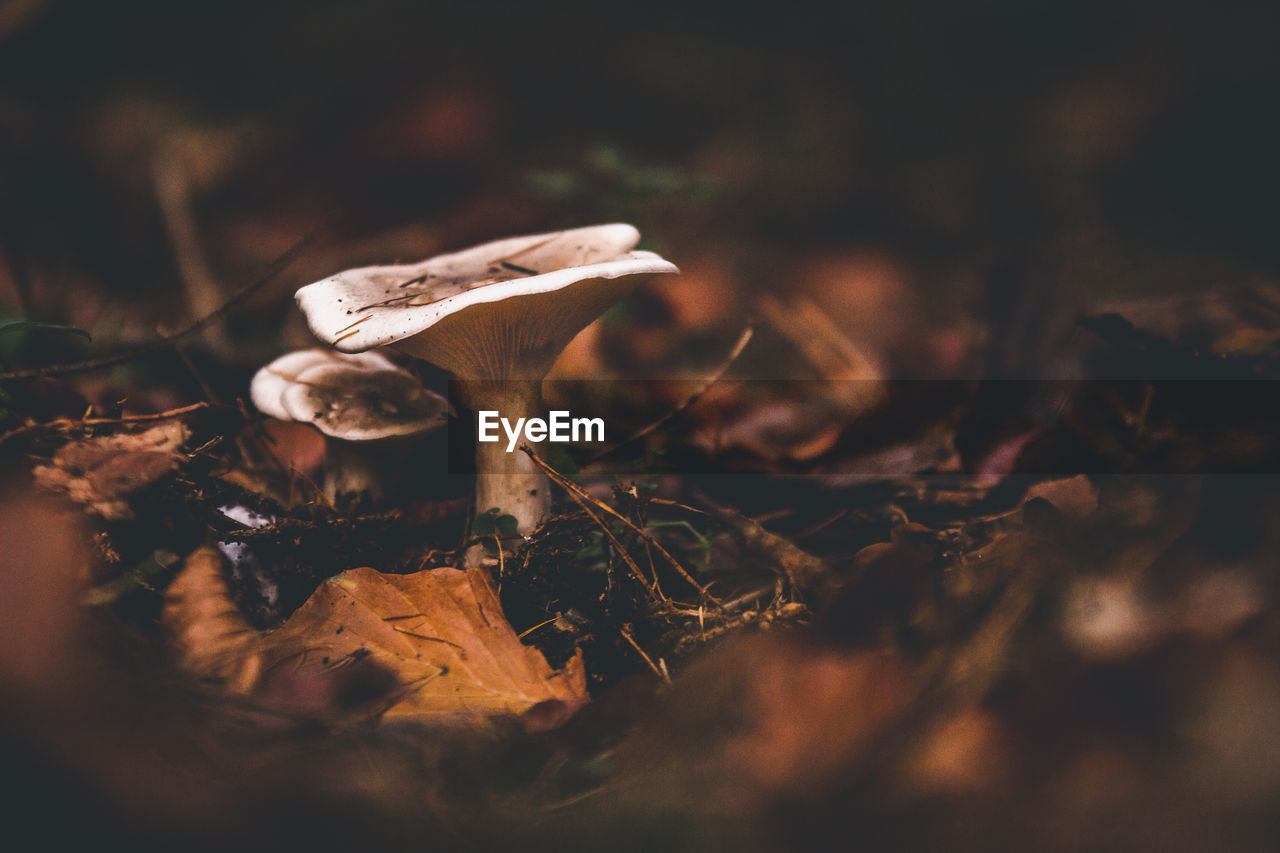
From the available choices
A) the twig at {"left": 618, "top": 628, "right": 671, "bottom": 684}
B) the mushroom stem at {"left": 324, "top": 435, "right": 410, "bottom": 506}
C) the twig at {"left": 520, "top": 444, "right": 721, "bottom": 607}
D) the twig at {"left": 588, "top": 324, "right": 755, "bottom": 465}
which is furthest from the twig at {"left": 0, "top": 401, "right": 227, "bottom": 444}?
the twig at {"left": 618, "top": 628, "right": 671, "bottom": 684}

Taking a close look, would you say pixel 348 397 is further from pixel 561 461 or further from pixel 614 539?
pixel 614 539

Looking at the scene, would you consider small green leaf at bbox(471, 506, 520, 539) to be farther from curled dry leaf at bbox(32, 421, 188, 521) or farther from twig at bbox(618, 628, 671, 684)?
curled dry leaf at bbox(32, 421, 188, 521)

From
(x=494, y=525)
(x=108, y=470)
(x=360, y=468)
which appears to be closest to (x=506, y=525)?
(x=494, y=525)

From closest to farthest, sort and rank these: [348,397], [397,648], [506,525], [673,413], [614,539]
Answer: [397,648] → [614,539] → [506,525] → [348,397] → [673,413]

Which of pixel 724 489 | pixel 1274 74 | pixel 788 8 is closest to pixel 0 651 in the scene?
pixel 724 489

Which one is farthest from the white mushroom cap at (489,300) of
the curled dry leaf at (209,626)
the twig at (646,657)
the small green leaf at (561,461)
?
the twig at (646,657)

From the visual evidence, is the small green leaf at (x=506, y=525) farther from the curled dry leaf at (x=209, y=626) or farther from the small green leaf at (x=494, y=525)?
the curled dry leaf at (x=209, y=626)

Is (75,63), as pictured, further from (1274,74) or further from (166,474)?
(1274,74)
